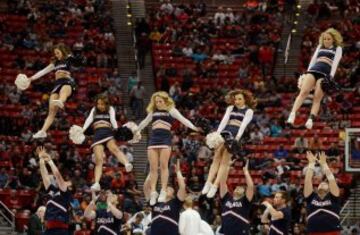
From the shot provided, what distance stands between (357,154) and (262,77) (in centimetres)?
681

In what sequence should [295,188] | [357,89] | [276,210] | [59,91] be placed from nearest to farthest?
1. [276,210]
2. [59,91]
3. [295,188]
4. [357,89]

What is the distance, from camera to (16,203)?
2781cm

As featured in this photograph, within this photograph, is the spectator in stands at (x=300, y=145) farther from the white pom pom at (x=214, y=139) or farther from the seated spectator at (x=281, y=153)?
the white pom pom at (x=214, y=139)

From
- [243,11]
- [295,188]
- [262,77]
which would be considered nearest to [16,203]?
[295,188]

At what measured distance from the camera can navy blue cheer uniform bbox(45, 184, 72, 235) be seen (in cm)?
1983

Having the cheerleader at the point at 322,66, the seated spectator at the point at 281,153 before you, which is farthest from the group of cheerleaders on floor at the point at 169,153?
the seated spectator at the point at 281,153

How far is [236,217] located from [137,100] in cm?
1314

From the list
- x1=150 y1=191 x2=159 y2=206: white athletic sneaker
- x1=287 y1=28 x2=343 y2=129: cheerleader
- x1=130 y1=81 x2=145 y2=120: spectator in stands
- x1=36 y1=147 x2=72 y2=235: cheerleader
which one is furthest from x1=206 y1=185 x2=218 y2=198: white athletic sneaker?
x1=130 y1=81 x2=145 y2=120: spectator in stands

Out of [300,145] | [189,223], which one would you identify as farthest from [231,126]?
[300,145]

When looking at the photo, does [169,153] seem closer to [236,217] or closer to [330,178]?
[236,217]

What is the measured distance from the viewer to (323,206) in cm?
1886

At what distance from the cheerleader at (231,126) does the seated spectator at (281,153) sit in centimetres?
917

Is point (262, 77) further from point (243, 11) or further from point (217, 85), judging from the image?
point (243, 11)

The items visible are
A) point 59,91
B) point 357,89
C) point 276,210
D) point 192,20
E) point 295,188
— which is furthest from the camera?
point 192,20
